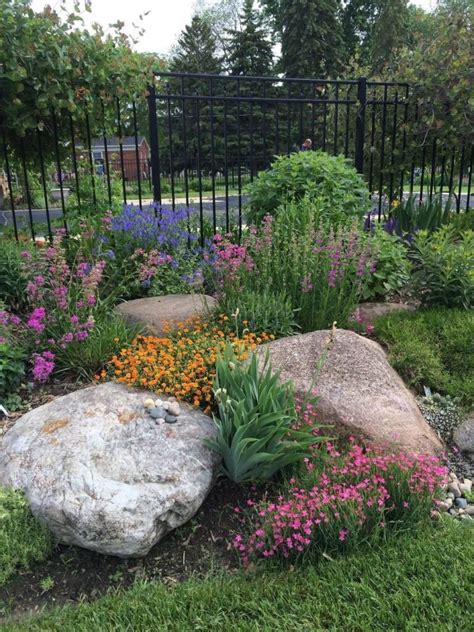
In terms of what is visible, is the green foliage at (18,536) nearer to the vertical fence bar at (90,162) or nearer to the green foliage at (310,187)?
the green foliage at (310,187)

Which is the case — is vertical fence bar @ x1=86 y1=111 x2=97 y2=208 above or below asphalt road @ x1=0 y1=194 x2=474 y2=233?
above

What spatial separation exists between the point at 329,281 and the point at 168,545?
2233 mm

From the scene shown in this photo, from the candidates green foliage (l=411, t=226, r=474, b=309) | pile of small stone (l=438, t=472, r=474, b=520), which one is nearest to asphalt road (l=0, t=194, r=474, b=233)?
green foliage (l=411, t=226, r=474, b=309)

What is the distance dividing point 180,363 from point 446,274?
7.61 ft

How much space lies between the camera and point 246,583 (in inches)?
92.0

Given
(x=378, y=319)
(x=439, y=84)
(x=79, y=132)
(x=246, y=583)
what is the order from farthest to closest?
(x=439, y=84), (x=79, y=132), (x=378, y=319), (x=246, y=583)

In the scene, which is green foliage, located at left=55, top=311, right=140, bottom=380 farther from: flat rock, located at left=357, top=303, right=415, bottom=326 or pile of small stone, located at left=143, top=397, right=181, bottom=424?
flat rock, located at left=357, top=303, right=415, bottom=326

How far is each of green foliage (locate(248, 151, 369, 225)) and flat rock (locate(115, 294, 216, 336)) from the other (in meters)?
1.21

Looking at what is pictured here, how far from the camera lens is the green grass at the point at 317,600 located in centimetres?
212

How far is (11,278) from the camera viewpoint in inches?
177

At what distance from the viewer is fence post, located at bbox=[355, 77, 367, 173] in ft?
22.0

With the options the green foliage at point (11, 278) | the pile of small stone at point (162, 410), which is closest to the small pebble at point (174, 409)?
the pile of small stone at point (162, 410)

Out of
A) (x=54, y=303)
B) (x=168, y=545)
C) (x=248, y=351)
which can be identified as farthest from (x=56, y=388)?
(x=168, y=545)

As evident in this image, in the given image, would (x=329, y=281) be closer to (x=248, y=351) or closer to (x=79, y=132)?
(x=248, y=351)
